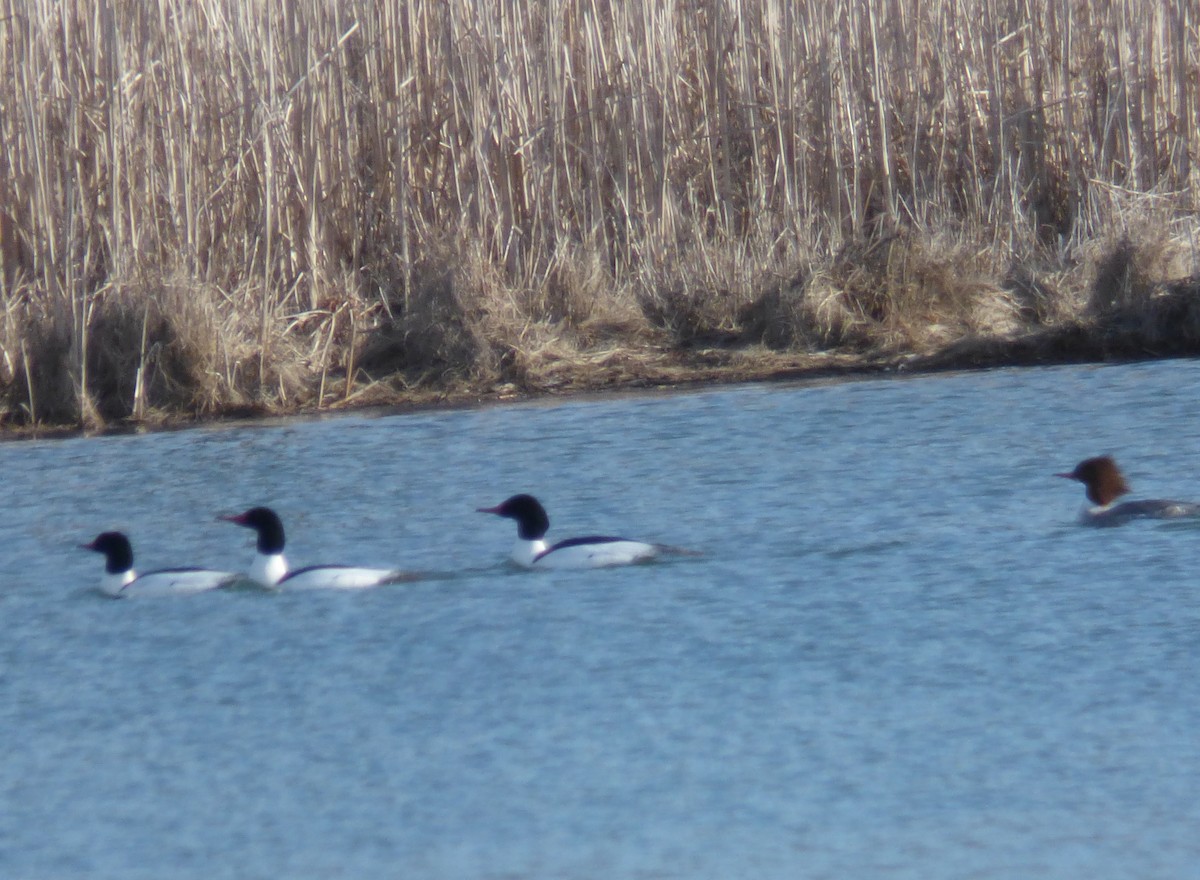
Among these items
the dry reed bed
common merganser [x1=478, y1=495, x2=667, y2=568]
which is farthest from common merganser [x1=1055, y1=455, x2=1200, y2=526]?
the dry reed bed

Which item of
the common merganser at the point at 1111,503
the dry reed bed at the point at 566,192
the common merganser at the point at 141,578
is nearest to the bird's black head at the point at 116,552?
the common merganser at the point at 141,578

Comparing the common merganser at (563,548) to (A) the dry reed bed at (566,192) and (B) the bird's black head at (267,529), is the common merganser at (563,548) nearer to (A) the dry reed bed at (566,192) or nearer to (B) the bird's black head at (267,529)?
(B) the bird's black head at (267,529)

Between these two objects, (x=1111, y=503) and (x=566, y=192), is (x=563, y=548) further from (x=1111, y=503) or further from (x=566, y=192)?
(x=566, y=192)

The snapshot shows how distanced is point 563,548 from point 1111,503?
2.08 m

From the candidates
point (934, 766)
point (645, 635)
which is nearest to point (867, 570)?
point (645, 635)

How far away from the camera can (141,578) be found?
22.6ft

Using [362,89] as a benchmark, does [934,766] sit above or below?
below

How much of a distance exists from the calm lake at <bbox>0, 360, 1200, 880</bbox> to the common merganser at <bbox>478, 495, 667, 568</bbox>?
0.08m

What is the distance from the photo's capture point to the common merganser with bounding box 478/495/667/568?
691 cm

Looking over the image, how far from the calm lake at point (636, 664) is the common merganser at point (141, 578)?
0.06 metres

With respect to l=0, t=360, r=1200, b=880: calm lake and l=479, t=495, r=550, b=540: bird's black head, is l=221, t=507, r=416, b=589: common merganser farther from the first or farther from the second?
l=479, t=495, r=550, b=540: bird's black head

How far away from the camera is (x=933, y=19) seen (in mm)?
11758

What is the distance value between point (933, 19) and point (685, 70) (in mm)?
1593

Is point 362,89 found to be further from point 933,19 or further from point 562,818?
point 562,818
